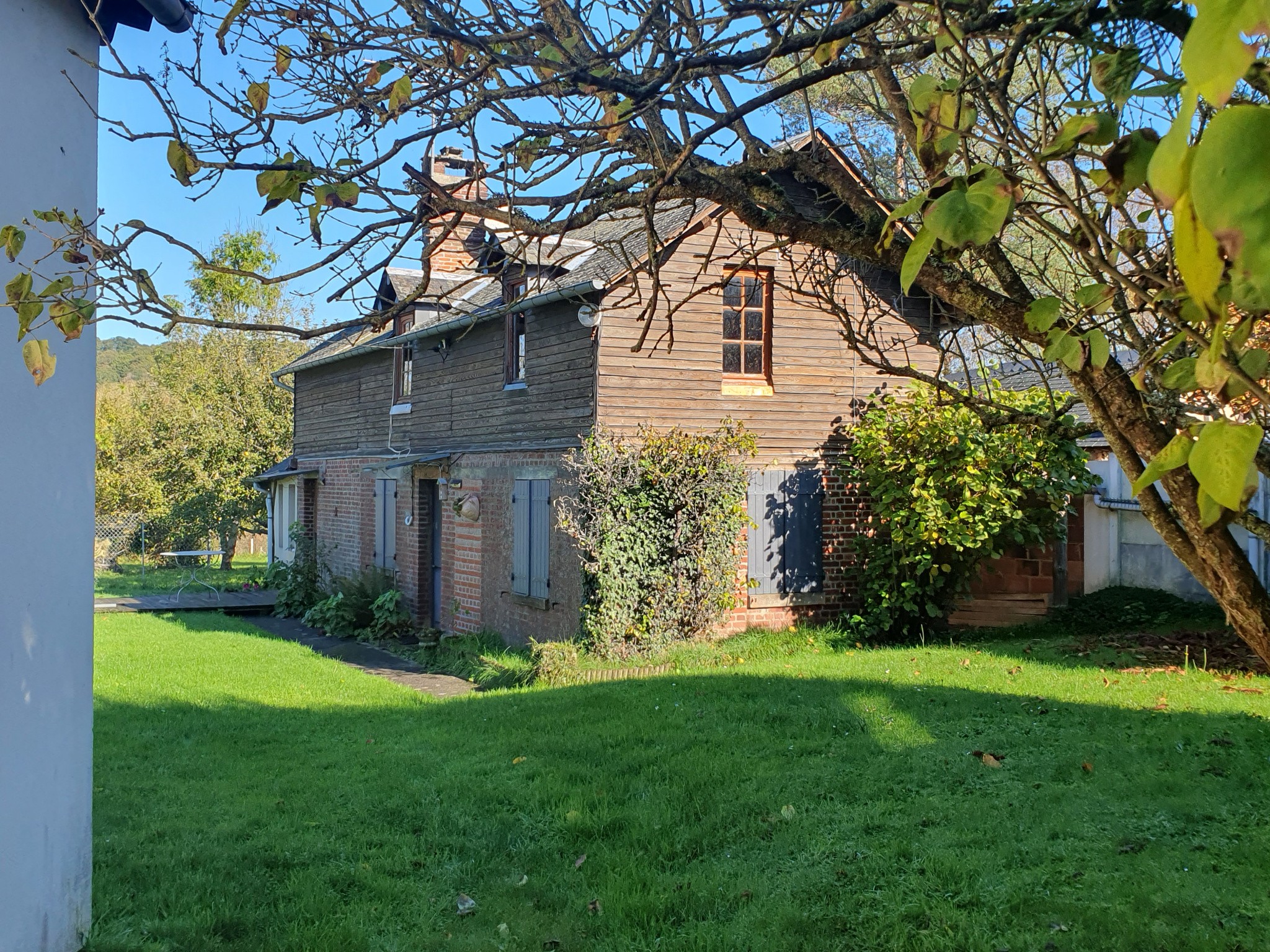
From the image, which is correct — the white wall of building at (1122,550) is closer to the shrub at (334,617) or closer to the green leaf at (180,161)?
the shrub at (334,617)

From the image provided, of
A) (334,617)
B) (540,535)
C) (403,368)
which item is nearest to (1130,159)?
(540,535)

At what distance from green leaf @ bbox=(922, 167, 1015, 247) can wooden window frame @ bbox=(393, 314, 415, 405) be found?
56.5 feet

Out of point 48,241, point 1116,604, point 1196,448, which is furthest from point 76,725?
point 1116,604

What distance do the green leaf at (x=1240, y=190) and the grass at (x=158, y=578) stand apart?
2434cm

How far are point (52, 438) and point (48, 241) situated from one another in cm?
76

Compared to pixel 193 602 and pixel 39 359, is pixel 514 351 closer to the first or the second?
pixel 193 602

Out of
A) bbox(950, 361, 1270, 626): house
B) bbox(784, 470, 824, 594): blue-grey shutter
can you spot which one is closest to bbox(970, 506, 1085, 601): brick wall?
bbox(950, 361, 1270, 626): house

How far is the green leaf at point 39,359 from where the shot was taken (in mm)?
2586

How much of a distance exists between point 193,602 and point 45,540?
60.8 feet

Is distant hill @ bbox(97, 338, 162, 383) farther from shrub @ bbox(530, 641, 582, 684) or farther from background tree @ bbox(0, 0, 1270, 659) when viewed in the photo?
background tree @ bbox(0, 0, 1270, 659)

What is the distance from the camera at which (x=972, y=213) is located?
135 centimetres

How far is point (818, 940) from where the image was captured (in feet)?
13.9

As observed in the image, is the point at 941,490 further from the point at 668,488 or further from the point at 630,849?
the point at 630,849

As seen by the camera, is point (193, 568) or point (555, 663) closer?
point (555, 663)
